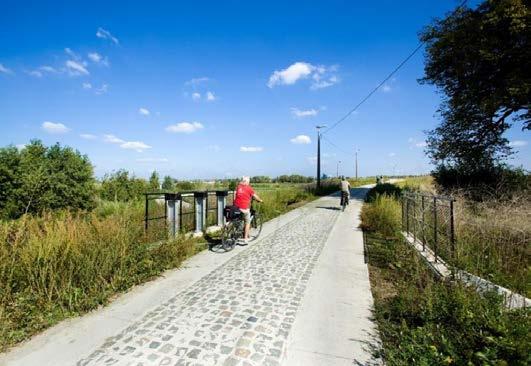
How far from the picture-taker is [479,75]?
48.0 feet

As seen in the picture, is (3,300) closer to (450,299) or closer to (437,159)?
(450,299)

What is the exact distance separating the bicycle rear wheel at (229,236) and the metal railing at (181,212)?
116 centimetres

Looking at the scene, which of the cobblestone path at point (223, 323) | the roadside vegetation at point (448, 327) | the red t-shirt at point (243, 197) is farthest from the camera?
the red t-shirt at point (243, 197)

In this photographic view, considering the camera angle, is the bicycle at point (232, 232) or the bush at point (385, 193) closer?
the bicycle at point (232, 232)

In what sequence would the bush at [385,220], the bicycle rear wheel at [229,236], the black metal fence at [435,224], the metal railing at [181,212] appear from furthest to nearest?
the bush at [385,220] < the metal railing at [181,212] < the bicycle rear wheel at [229,236] < the black metal fence at [435,224]

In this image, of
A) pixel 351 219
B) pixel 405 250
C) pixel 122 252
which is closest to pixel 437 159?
pixel 351 219

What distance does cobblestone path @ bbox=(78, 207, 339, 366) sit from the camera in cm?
319

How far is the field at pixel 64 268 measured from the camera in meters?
3.88

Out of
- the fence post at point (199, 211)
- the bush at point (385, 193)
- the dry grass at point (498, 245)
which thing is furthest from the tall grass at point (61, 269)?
the bush at point (385, 193)

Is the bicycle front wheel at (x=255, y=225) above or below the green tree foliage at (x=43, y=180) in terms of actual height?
below

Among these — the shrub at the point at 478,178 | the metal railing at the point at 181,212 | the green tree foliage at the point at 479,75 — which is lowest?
the metal railing at the point at 181,212

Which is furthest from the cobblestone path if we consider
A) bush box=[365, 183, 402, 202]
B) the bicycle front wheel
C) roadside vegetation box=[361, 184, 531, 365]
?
bush box=[365, 183, 402, 202]

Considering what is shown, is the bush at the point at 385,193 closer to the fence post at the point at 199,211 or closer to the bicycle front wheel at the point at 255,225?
the bicycle front wheel at the point at 255,225

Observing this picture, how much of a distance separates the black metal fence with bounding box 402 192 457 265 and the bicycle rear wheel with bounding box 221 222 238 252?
15.9 feet
